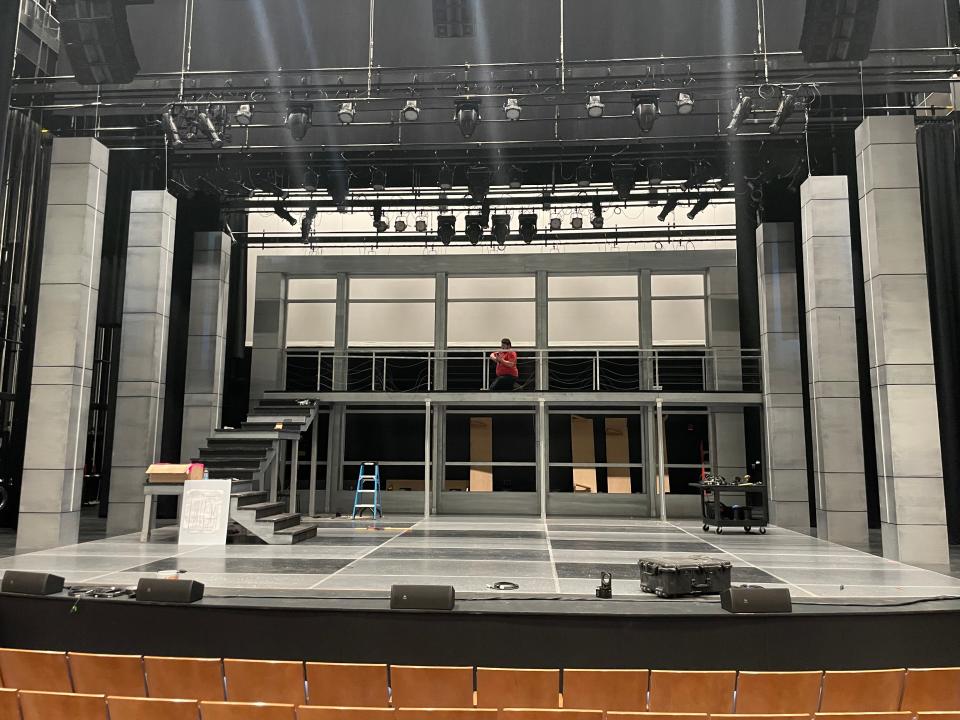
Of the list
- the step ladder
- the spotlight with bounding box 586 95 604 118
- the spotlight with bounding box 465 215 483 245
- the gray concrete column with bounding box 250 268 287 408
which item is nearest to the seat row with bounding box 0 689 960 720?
the spotlight with bounding box 586 95 604 118

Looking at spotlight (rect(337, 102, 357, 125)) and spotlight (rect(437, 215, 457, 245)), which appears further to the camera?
spotlight (rect(437, 215, 457, 245))

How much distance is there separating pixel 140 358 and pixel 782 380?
500 inches

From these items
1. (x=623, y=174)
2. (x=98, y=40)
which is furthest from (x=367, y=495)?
(x=98, y=40)

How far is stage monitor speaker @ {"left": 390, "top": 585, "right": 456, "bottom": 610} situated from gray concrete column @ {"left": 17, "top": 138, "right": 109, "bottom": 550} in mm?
7708

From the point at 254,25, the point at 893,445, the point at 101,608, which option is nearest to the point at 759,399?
the point at 893,445

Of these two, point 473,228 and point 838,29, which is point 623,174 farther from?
point 473,228

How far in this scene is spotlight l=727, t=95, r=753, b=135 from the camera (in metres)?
10.8

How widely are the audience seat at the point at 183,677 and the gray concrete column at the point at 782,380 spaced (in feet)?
42.4

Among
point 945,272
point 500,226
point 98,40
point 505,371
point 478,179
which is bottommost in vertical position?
point 505,371

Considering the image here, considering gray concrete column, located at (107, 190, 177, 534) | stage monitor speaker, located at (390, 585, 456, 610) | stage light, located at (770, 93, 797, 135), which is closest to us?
stage monitor speaker, located at (390, 585, 456, 610)

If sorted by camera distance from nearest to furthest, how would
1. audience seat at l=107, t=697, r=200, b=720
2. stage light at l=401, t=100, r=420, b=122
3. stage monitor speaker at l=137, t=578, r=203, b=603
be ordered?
1. audience seat at l=107, t=697, r=200, b=720
2. stage monitor speaker at l=137, t=578, r=203, b=603
3. stage light at l=401, t=100, r=420, b=122

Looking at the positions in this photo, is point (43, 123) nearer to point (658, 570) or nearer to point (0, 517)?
point (0, 517)

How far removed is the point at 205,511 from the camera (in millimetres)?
10969

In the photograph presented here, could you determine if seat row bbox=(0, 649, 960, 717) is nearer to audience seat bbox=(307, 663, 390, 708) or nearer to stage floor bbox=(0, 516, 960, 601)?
audience seat bbox=(307, 663, 390, 708)
